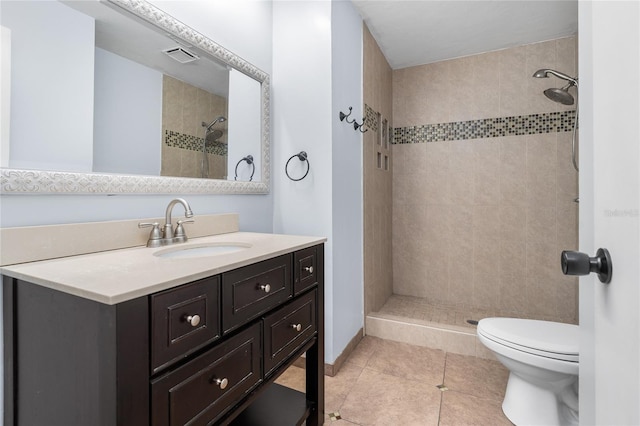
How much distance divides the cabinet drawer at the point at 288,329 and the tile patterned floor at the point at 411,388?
1.85 ft

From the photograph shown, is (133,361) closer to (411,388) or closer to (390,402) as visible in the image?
(390,402)

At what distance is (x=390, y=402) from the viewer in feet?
5.41

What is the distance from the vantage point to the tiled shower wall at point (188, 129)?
55.0 inches

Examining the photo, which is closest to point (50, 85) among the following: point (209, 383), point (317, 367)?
point (209, 383)

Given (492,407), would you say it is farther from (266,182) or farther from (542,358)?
(266,182)

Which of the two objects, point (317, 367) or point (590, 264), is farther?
point (317, 367)

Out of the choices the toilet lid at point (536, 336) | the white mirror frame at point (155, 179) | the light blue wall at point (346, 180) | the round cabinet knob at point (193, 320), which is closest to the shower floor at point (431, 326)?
the light blue wall at point (346, 180)

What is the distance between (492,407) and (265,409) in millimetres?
1150

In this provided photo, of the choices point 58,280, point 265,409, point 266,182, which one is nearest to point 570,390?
point 265,409

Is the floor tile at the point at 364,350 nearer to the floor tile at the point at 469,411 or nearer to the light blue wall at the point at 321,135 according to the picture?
the light blue wall at the point at 321,135

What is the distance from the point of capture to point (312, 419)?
1400mm

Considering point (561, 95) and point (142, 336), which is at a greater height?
point (561, 95)

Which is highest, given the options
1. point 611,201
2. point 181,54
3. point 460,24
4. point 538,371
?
point 460,24

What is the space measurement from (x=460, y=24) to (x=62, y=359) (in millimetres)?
2913
